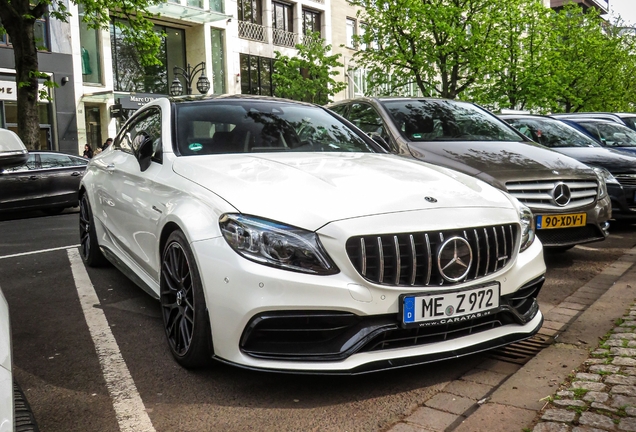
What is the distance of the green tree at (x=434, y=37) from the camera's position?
24.2 meters

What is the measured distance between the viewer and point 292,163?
4.06 m

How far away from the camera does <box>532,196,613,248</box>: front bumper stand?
5.98m

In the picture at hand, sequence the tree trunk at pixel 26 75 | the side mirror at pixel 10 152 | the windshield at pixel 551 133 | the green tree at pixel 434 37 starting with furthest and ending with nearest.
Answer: the green tree at pixel 434 37, the tree trunk at pixel 26 75, the windshield at pixel 551 133, the side mirror at pixel 10 152

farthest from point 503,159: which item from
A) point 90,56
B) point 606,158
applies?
point 90,56

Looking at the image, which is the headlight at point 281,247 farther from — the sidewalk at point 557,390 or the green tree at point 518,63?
the green tree at point 518,63

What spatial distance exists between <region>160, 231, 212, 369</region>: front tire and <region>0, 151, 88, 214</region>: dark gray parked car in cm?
952

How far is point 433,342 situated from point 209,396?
1.13 meters

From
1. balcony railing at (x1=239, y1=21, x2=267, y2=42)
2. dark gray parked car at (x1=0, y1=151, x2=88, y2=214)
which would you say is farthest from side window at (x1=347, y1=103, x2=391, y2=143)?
balcony railing at (x1=239, y1=21, x2=267, y2=42)

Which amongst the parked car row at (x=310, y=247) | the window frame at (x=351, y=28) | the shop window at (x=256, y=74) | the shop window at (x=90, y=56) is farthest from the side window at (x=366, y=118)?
the window frame at (x=351, y=28)

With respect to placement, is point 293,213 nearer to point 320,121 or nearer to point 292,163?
point 292,163

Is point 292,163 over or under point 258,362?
over

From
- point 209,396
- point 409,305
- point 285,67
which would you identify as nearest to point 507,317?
point 409,305

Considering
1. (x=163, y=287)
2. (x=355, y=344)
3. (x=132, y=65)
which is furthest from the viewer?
(x=132, y=65)

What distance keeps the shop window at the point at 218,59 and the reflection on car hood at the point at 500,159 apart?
1060 inches
